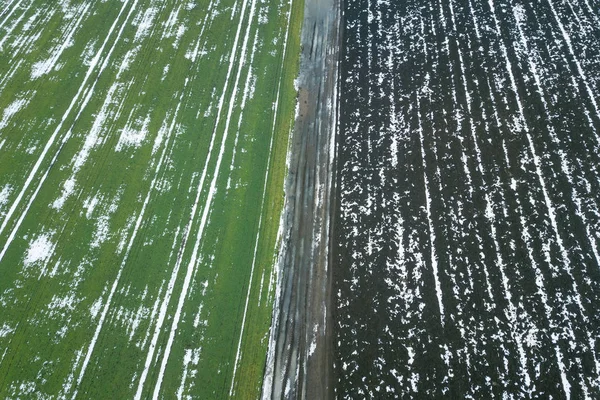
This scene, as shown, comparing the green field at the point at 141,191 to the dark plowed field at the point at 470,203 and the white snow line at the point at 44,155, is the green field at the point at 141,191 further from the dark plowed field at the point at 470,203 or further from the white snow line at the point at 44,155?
the dark plowed field at the point at 470,203

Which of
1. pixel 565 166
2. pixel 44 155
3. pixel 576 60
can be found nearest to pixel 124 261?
pixel 44 155

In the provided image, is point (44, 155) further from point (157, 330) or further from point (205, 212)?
point (157, 330)

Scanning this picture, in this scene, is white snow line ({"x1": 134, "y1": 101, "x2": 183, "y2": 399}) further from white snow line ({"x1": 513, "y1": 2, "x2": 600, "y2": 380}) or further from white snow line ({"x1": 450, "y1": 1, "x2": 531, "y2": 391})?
white snow line ({"x1": 513, "y1": 2, "x2": 600, "y2": 380})

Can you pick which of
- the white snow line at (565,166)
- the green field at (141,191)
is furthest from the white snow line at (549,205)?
the green field at (141,191)

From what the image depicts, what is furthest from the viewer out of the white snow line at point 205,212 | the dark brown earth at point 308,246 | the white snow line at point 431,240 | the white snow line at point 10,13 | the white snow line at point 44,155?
the white snow line at point 10,13

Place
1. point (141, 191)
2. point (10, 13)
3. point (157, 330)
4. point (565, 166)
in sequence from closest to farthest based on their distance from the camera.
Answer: point (157, 330) → point (565, 166) → point (141, 191) → point (10, 13)

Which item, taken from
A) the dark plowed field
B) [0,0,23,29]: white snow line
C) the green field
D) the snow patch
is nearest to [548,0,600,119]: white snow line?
the dark plowed field

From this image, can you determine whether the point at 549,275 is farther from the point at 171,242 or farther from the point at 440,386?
the point at 171,242
